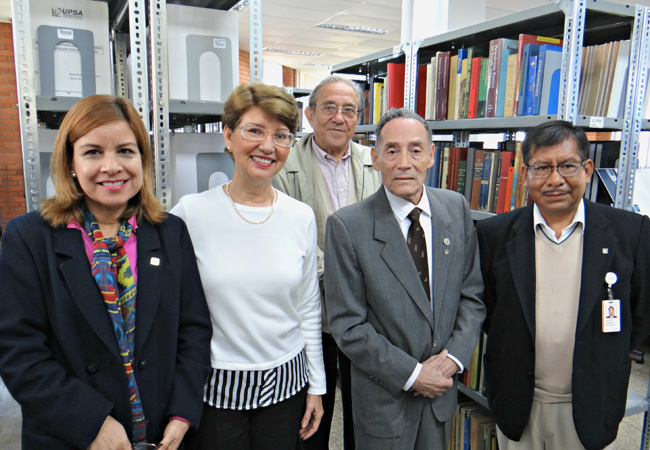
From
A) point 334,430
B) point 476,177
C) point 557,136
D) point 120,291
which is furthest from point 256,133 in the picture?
point 334,430

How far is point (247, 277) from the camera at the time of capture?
1.34 metres

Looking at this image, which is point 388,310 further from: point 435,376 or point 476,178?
point 476,178

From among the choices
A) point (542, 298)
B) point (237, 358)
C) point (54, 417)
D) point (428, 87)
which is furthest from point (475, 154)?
point (54, 417)

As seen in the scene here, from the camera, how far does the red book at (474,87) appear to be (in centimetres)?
244

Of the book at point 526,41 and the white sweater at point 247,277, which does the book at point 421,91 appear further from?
the white sweater at point 247,277

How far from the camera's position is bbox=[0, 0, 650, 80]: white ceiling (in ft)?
21.9

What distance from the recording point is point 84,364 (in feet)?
3.72

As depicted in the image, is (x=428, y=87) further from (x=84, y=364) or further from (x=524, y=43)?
(x=84, y=364)

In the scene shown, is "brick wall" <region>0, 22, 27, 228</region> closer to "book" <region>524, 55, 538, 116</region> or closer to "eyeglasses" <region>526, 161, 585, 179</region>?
"book" <region>524, 55, 538, 116</region>

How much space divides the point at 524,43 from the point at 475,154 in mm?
617

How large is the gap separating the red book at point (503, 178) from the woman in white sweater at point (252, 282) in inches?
51.3

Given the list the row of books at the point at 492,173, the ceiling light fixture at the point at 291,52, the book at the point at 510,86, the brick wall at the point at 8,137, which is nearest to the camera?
the row of books at the point at 492,173

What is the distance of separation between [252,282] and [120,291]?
1.17ft

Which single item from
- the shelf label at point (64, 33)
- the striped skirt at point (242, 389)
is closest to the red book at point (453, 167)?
the striped skirt at point (242, 389)
